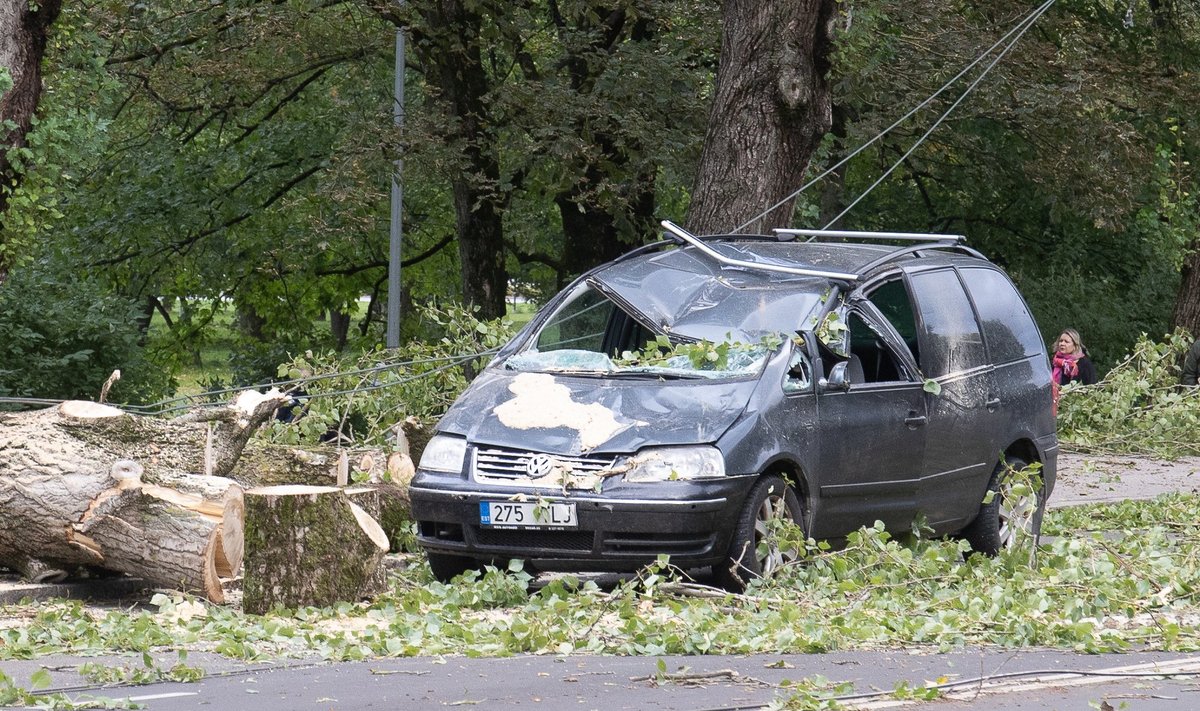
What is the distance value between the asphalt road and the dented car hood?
1.74 m

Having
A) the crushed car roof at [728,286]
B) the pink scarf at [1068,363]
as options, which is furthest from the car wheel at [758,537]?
the pink scarf at [1068,363]

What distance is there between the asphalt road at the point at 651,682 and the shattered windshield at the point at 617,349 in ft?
7.63

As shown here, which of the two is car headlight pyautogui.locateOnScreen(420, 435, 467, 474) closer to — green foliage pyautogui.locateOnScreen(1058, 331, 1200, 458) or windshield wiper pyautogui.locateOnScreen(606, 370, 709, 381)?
windshield wiper pyautogui.locateOnScreen(606, 370, 709, 381)

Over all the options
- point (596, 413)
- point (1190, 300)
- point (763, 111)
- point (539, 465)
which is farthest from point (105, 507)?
point (1190, 300)

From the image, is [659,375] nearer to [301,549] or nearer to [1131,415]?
[301,549]

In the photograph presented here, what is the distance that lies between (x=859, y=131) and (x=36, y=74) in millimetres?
10104

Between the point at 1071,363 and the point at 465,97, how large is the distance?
7.78m

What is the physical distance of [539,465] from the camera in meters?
7.57

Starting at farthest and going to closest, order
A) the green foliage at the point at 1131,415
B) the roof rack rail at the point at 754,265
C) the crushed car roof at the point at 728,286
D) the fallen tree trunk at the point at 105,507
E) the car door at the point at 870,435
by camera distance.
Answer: the green foliage at the point at 1131,415, the roof rack rail at the point at 754,265, the crushed car roof at the point at 728,286, the car door at the point at 870,435, the fallen tree trunk at the point at 105,507

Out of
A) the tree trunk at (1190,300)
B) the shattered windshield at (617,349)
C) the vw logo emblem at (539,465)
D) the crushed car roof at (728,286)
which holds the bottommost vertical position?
the vw logo emblem at (539,465)

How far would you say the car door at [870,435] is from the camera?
27.0 feet

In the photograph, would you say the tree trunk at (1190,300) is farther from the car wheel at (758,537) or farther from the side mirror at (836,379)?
the car wheel at (758,537)

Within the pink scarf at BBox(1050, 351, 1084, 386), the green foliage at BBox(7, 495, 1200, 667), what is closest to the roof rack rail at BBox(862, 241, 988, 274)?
the green foliage at BBox(7, 495, 1200, 667)

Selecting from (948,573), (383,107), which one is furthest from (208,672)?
(383,107)
